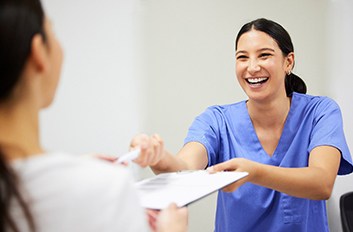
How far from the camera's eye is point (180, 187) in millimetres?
756

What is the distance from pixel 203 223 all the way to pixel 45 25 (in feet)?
4.62

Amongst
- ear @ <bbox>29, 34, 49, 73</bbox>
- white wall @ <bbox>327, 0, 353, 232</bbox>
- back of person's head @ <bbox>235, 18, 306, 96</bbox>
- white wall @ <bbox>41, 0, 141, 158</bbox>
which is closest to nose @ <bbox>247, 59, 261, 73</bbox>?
back of person's head @ <bbox>235, 18, 306, 96</bbox>

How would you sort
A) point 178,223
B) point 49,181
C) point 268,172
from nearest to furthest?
point 49,181 → point 178,223 → point 268,172

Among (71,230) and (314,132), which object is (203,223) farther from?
(71,230)

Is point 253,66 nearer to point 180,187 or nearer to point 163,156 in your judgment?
point 163,156

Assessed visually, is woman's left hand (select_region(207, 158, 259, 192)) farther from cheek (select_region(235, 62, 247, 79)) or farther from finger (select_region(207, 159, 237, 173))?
cheek (select_region(235, 62, 247, 79))

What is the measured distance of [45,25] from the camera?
0.53 meters

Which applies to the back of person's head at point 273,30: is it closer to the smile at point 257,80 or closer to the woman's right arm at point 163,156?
the smile at point 257,80

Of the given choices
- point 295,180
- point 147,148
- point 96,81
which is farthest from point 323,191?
point 96,81

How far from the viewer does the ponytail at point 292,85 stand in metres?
A: 1.40

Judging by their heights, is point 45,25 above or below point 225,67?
above

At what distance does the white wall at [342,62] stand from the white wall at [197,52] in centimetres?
6

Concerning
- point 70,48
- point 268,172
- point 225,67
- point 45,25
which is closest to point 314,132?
point 268,172

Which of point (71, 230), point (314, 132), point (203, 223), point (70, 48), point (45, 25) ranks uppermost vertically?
point (45, 25)
